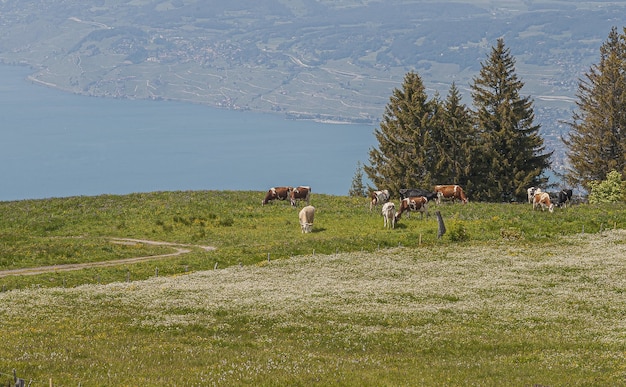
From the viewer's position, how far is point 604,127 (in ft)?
300

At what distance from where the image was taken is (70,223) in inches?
2458

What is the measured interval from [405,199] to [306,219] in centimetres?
723

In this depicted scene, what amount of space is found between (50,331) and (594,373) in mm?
16815

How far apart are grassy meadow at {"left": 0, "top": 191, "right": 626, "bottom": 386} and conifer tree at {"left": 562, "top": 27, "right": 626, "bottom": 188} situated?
3034 cm

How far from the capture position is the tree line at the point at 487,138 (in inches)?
3374

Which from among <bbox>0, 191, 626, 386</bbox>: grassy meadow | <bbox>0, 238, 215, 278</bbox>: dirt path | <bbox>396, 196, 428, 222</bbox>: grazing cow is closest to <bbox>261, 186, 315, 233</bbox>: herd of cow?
<bbox>0, 191, 626, 386</bbox>: grassy meadow

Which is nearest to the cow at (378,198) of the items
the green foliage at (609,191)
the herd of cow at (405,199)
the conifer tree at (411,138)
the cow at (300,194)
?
the herd of cow at (405,199)

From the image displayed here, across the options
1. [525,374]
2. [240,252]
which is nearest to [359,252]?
[240,252]

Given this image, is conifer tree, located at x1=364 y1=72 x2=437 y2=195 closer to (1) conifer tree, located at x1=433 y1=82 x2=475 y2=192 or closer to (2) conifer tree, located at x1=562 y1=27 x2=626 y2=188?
(1) conifer tree, located at x1=433 y1=82 x2=475 y2=192

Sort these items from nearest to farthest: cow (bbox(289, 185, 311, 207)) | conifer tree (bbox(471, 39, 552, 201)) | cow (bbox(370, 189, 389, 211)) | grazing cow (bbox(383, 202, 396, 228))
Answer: grazing cow (bbox(383, 202, 396, 228)) → cow (bbox(370, 189, 389, 211)) → cow (bbox(289, 185, 311, 207)) → conifer tree (bbox(471, 39, 552, 201))

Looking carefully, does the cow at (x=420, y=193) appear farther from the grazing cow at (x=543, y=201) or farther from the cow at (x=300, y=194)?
the grazing cow at (x=543, y=201)

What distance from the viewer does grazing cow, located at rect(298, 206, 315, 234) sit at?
184 ft

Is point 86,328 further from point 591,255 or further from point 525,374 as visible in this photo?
point 591,255

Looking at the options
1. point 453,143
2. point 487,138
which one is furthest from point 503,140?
point 453,143
